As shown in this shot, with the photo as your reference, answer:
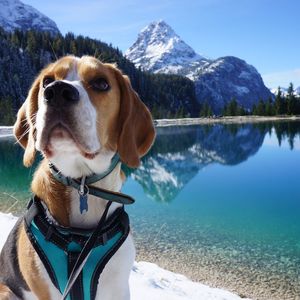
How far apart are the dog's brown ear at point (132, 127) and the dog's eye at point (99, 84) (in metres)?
0.24

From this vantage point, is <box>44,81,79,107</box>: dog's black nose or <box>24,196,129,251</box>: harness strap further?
<box>24,196,129,251</box>: harness strap

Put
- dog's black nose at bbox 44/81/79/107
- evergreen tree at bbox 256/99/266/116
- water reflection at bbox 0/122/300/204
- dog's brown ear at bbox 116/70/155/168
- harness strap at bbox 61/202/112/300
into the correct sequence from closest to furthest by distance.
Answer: dog's black nose at bbox 44/81/79/107 → harness strap at bbox 61/202/112/300 → dog's brown ear at bbox 116/70/155/168 → water reflection at bbox 0/122/300/204 → evergreen tree at bbox 256/99/266/116

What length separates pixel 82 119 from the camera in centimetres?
291

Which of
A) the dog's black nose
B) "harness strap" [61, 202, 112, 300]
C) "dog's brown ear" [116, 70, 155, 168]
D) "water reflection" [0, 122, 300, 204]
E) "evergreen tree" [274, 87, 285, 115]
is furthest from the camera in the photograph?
"evergreen tree" [274, 87, 285, 115]

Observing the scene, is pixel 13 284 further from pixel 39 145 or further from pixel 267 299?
pixel 267 299

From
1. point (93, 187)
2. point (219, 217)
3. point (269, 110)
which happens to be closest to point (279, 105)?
point (269, 110)

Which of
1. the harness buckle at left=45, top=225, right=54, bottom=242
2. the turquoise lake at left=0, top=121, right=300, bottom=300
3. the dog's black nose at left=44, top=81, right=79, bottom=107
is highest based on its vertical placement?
the dog's black nose at left=44, top=81, right=79, bottom=107

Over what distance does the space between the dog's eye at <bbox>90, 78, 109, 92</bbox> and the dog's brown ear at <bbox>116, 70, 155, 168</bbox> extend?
24 cm

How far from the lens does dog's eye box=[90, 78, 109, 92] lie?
10.6 feet

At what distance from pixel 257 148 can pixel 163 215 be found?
30.2 metres

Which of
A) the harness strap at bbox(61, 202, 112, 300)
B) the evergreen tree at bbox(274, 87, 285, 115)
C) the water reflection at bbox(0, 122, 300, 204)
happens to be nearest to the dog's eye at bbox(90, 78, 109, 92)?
the harness strap at bbox(61, 202, 112, 300)

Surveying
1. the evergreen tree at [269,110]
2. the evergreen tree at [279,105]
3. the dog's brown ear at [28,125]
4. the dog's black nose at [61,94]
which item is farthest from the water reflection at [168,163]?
the evergreen tree at [269,110]

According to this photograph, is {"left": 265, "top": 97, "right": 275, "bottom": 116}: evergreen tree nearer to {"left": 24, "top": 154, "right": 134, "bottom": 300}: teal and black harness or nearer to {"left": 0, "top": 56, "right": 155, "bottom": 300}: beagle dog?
Answer: {"left": 0, "top": 56, "right": 155, "bottom": 300}: beagle dog

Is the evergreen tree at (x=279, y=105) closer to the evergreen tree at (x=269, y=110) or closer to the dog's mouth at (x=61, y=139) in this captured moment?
the evergreen tree at (x=269, y=110)
